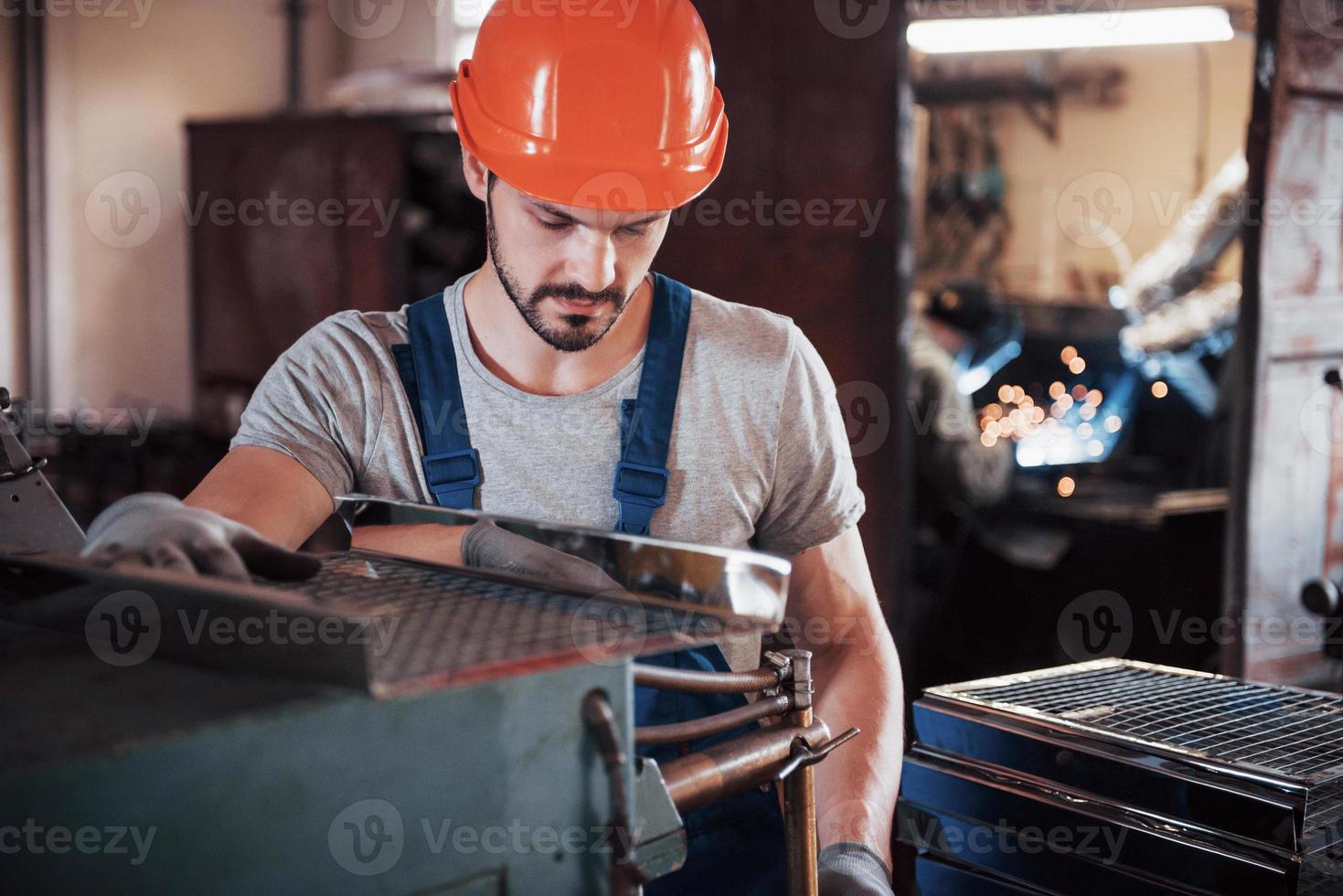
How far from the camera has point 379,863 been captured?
662 mm

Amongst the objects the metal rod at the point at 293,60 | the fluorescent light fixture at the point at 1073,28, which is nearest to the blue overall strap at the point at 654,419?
the fluorescent light fixture at the point at 1073,28

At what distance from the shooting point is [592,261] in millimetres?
1438

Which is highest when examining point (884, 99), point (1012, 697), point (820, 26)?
point (820, 26)

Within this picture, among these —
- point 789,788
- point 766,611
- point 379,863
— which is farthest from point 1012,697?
point 379,863

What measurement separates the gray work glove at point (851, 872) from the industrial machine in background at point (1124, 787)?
0.09 meters

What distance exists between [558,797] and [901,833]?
726mm

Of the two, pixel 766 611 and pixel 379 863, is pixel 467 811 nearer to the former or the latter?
pixel 379 863

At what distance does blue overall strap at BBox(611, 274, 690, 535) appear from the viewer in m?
1.43

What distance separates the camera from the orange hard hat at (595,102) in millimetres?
1384

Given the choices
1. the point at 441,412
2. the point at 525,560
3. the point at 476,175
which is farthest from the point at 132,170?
the point at 525,560

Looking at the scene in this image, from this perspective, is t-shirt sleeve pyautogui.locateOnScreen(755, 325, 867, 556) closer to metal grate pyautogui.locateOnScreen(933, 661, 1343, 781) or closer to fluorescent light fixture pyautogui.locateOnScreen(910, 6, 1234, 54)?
metal grate pyautogui.locateOnScreen(933, 661, 1343, 781)

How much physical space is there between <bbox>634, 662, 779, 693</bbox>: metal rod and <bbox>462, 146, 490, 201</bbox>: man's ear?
2.72 feet

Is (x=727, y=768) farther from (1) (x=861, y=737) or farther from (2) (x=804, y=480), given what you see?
(2) (x=804, y=480)

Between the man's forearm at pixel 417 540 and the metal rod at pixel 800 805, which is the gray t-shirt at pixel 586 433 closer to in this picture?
the man's forearm at pixel 417 540
